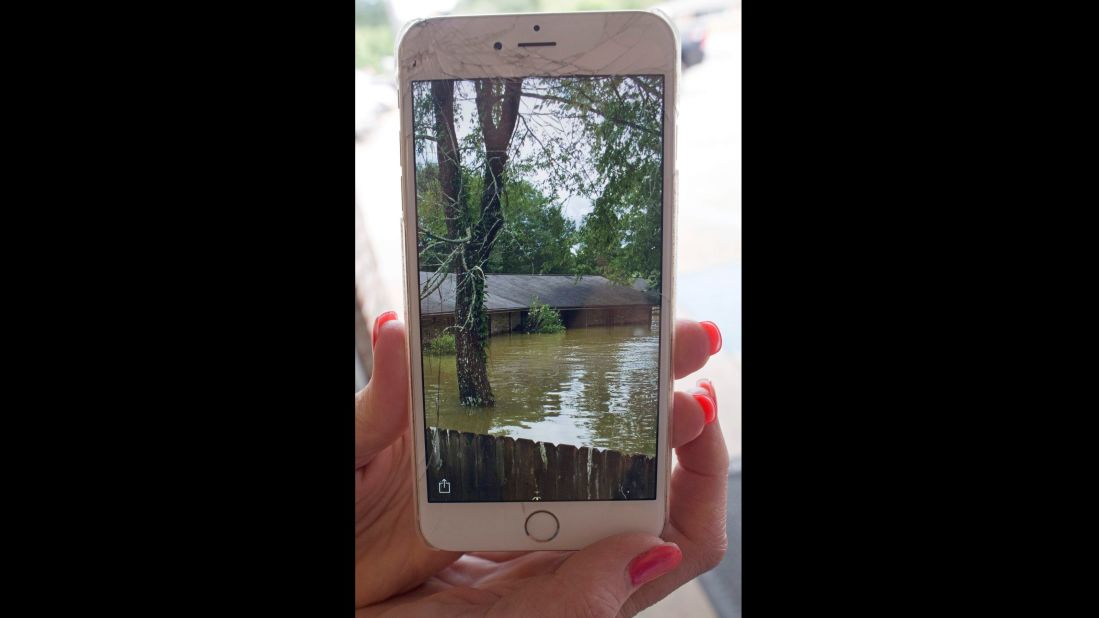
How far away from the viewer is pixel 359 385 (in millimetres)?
560

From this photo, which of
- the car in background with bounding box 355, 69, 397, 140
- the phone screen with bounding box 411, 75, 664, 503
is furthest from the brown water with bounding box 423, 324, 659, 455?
the car in background with bounding box 355, 69, 397, 140

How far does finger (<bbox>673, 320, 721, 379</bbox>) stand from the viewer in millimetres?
527

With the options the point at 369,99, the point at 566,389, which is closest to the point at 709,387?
the point at 566,389

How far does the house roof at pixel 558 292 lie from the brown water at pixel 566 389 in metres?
0.02

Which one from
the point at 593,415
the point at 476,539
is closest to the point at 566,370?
the point at 593,415

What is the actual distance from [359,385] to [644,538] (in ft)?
0.87

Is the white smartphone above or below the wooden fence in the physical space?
above

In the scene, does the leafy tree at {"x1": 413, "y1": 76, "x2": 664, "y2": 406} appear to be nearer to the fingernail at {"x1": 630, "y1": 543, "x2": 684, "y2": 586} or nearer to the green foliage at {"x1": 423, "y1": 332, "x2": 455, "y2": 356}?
the green foliage at {"x1": 423, "y1": 332, "x2": 455, "y2": 356}

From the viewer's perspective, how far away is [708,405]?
52cm

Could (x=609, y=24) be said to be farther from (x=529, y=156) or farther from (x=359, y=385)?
(x=359, y=385)

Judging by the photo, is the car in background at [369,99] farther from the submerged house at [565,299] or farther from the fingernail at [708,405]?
the fingernail at [708,405]

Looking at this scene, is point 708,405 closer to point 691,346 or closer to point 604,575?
point 691,346

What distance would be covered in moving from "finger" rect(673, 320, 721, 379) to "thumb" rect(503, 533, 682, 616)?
0.14 meters

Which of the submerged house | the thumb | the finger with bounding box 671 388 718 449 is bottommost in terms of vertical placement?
the thumb
